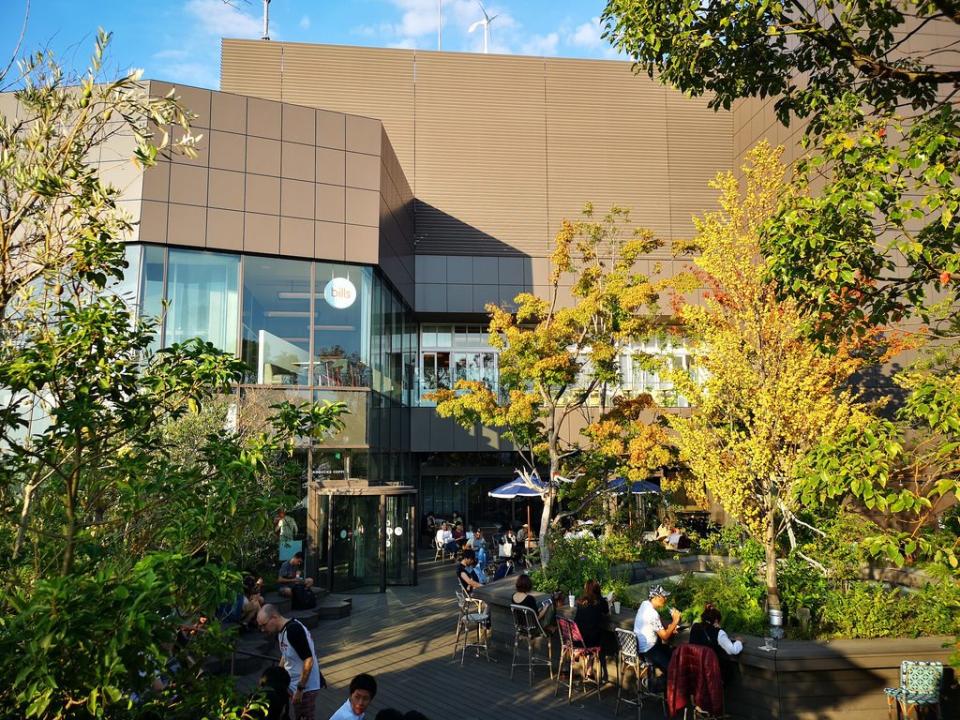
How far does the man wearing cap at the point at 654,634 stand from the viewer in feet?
30.6

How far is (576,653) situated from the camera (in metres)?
10.2

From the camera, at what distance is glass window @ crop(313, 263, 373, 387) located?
20.0 m

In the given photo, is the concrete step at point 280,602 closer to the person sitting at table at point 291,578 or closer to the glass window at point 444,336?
the person sitting at table at point 291,578

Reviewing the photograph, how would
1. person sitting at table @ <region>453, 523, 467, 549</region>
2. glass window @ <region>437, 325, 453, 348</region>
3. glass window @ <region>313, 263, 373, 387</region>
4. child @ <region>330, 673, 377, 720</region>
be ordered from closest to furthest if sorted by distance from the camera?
child @ <region>330, 673, 377, 720</region> → glass window @ <region>313, 263, 373, 387</region> → person sitting at table @ <region>453, 523, 467, 549</region> → glass window @ <region>437, 325, 453, 348</region>

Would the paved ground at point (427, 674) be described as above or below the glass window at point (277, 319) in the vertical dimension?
below

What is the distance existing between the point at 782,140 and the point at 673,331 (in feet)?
53.8

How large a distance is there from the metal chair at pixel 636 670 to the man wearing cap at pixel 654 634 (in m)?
0.10

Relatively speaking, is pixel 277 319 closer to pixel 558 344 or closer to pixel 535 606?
pixel 558 344

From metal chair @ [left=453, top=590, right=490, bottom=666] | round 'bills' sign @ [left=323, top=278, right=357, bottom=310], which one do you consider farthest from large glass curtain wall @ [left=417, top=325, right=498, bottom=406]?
metal chair @ [left=453, top=590, right=490, bottom=666]

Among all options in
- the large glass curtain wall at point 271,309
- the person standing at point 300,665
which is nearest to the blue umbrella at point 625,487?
the large glass curtain wall at point 271,309

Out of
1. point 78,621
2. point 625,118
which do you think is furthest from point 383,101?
point 78,621

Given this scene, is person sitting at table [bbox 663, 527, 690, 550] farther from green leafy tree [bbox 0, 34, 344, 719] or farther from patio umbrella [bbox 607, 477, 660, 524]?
green leafy tree [bbox 0, 34, 344, 719]

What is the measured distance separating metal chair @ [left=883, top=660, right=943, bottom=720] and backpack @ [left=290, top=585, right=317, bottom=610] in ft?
35.7

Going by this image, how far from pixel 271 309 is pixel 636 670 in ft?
45.2
